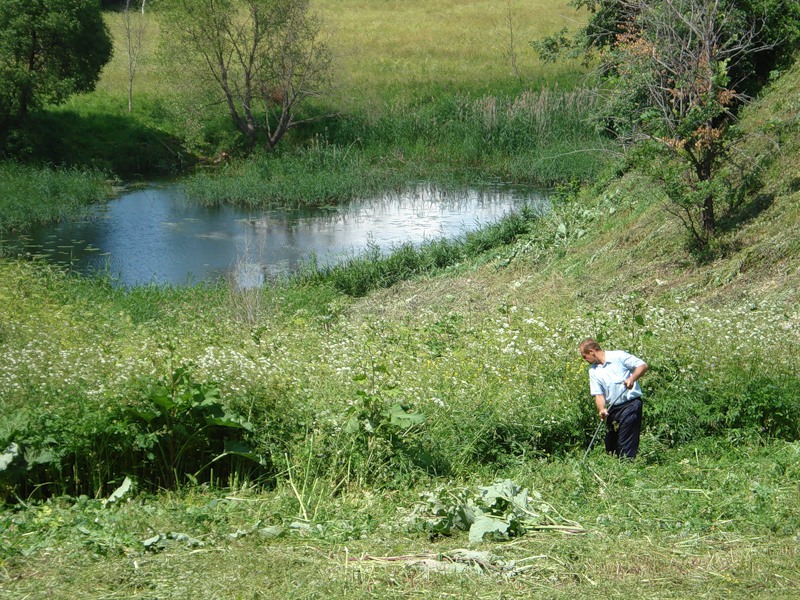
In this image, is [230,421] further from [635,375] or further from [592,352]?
[635,375]

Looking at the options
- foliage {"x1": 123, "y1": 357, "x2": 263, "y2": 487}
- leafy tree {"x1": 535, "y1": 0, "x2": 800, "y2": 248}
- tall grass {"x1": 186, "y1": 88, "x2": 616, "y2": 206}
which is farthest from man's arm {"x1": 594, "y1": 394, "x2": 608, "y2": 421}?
tall grass {"x1": 186, "y1": 88, "x2": 616, "y2": 206}

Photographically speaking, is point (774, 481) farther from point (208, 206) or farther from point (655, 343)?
point (208, 206)

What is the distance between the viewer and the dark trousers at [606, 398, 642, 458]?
759cm

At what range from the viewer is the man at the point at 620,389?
7586 millimetres

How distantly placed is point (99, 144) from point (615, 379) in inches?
1059

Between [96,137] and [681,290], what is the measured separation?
23.9m

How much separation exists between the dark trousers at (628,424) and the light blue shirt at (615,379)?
0.06 metres

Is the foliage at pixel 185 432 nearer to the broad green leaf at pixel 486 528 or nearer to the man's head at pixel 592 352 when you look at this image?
the broad green leaf at pixel 486 528

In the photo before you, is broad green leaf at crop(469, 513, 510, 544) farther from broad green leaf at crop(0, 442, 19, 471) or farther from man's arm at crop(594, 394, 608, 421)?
broad green leaf at crop(0, 442, 19, 471)

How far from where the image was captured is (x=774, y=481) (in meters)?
6.74

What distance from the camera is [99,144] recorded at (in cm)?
3098

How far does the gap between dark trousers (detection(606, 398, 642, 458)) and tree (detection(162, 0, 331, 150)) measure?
82.4ft

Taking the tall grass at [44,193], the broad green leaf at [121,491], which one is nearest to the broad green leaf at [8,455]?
the broad green leaf at [121,491]

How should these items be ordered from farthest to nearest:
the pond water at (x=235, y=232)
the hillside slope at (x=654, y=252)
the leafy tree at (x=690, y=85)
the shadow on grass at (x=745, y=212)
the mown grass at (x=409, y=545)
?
1. the pond water at (x=235, y=232)
2. the shadow on grass at (x=745, y=212)
3. the leafy tree at (x=690, y=85)
4. the hillside slope at (x=654, y=252)
5. the mown grass at (x=409, y=545)
